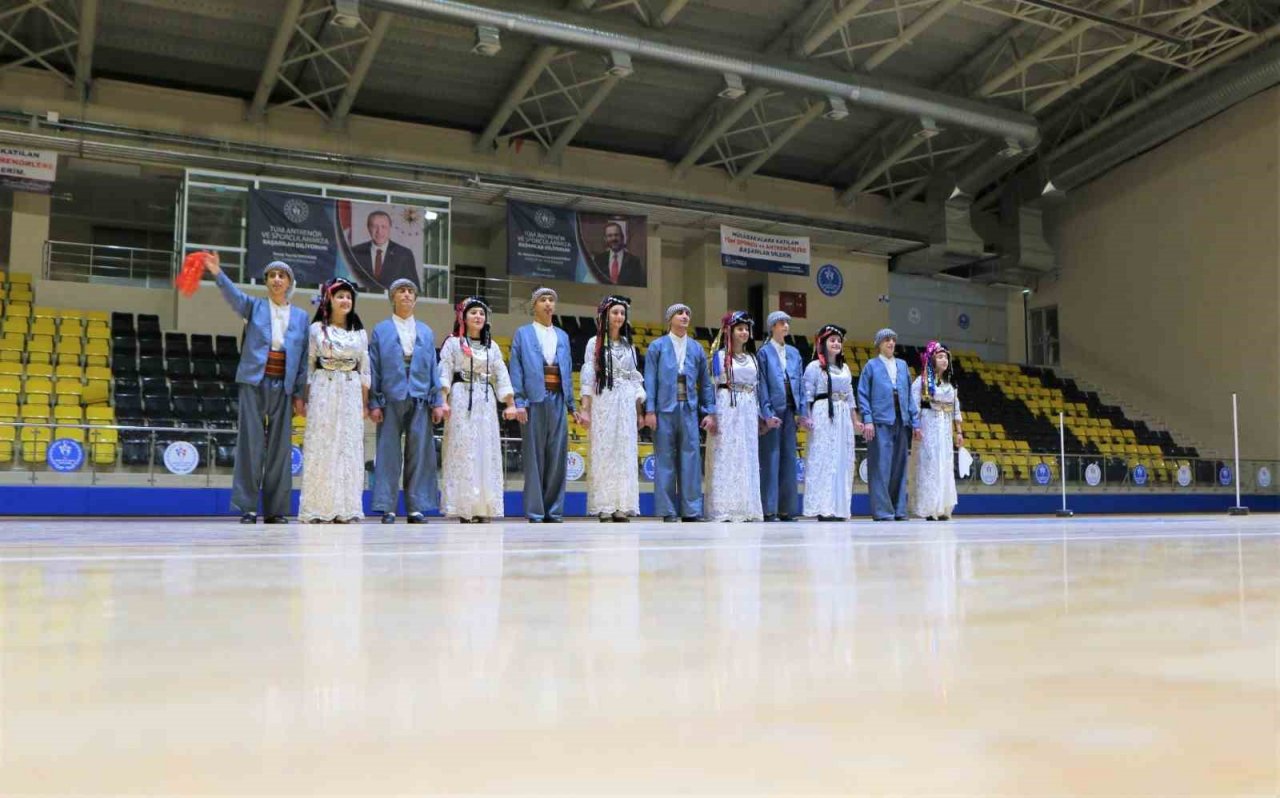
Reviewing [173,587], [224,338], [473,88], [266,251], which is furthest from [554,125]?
[173,587]

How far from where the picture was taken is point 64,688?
1.54 ft

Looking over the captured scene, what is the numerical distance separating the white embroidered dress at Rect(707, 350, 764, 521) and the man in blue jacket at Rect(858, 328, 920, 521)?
3.36ft

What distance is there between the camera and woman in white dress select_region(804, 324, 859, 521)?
7.39 m

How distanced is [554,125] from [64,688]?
606 inches

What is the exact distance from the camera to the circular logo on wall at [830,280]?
18.4m

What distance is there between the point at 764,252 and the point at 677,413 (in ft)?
34.3

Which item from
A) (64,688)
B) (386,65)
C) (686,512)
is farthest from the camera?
(386,65)

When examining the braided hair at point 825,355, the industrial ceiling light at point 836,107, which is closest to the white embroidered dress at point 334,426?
the braided hair at point 825,355

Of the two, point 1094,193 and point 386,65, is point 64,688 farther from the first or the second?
point 1094,193

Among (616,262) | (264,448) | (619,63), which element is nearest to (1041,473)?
(616,262)

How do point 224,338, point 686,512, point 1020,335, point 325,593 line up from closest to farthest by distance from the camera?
point 325,593, point 686,512, point 224,338, point 1020,335

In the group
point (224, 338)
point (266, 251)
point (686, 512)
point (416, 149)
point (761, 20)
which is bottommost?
point (686, 512)

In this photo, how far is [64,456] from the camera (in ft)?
27.3

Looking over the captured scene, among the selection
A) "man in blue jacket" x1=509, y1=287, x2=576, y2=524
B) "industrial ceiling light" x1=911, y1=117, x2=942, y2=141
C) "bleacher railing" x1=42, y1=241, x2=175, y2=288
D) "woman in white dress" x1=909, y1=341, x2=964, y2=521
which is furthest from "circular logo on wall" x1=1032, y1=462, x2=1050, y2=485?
"bleacher railing" x1=42, y1=241, x2=175, y2=288
